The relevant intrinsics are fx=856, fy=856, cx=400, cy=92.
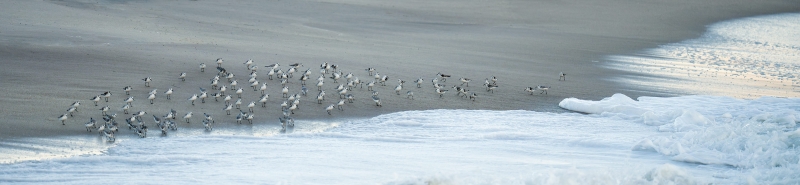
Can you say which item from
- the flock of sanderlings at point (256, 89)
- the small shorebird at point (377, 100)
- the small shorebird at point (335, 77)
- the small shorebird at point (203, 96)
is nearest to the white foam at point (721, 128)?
the flock of sanderlings at point (256, 89)

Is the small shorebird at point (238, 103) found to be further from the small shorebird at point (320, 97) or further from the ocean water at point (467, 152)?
the small shorebird at point (320, 97)

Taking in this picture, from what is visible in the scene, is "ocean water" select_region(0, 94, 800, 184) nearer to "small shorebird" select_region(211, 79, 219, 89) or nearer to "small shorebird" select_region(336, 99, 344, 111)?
"small shorebird" select_region(336, 99, 344, 111)

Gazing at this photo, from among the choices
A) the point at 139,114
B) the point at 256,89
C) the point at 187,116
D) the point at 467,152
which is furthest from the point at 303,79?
the point at 467,152

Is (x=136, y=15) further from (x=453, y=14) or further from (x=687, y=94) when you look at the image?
(x=687, y=94)

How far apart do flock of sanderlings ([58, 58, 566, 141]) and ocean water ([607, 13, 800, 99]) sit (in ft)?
10.1

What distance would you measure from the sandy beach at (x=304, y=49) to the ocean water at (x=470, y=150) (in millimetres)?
1050

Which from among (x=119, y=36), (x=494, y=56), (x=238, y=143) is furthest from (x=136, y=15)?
(x=238, y=143)

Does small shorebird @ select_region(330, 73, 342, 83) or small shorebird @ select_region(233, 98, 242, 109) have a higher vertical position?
small shorebird @ select_region(330, 73, 342, 83)

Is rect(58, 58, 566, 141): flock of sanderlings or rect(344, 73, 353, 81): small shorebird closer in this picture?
rect(58, 58, 566, 141): flock of sanderlings

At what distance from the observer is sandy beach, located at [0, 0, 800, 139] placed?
50.3 ft

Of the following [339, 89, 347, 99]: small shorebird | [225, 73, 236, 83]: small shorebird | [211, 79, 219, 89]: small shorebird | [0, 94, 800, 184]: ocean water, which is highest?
[225, 73, 236, 83]: small shorebird

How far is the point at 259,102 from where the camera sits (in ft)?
51.0

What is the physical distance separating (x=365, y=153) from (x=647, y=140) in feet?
14.3

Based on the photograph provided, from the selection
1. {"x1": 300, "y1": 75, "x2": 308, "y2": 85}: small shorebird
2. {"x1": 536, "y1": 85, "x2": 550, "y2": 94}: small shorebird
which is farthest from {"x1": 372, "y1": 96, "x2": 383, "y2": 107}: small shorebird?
{"x1": 536, "y1": 85, "x2": 550, "y2": 94}: small shorebird
